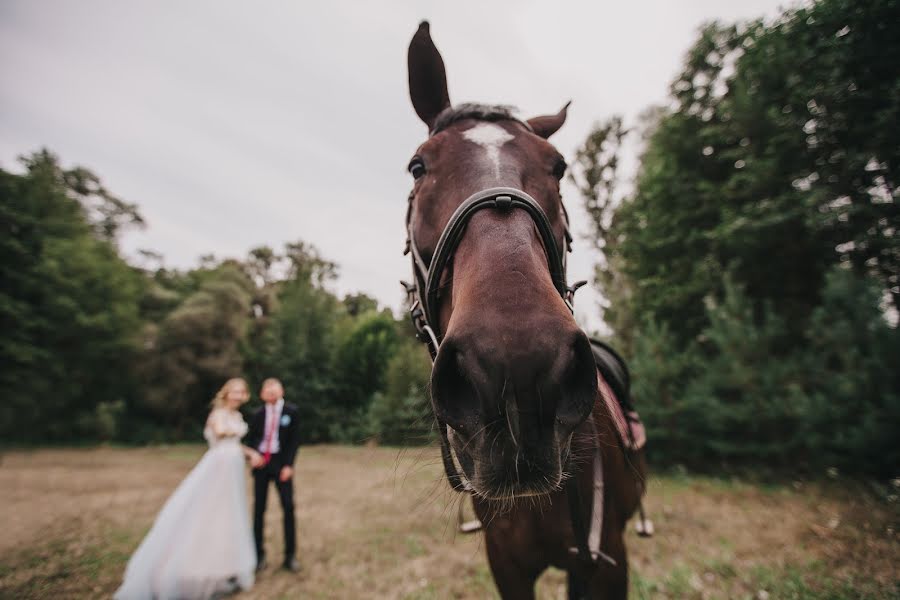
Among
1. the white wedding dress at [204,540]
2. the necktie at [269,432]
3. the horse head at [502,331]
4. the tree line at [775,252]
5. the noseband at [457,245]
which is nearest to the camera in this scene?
the horse head at [502,331]

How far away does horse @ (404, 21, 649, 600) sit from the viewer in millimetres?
968

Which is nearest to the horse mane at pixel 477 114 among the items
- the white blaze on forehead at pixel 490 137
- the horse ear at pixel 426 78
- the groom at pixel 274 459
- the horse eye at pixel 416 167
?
the white blaze on forehead at pixel 490 137

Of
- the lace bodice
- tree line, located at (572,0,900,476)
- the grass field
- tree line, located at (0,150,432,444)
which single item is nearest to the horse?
the grass field

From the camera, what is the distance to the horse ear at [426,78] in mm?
2154

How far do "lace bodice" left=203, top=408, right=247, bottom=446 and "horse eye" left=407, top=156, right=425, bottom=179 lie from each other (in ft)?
15.6

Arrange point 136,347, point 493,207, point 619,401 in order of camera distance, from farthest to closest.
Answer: point 136,347 < point 619,401 < point 493,207

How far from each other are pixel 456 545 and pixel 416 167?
20.3ft

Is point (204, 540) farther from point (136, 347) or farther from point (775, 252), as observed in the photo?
point (136, 347)

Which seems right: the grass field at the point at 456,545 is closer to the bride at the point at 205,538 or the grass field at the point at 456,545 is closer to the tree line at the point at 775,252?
the bride at the point at 205,538

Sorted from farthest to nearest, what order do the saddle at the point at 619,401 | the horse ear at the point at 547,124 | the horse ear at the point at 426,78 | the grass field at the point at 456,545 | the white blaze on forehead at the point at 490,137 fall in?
the grass field at the point at 456,545 < the horse ear at the point at 547,124 < the saddle at the point at 619,401 < the horse ear at the point at 426,78 < the white blaze on forehead at the point at 490,137

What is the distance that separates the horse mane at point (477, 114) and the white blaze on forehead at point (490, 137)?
122mm

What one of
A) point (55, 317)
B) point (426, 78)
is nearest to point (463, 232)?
point (426, 78)

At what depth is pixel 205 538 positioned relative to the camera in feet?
14.1

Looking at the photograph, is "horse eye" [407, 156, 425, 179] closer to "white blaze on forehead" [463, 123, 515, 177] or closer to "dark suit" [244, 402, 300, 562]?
"white blaze on forehead" [463, 123, 515, 177]
